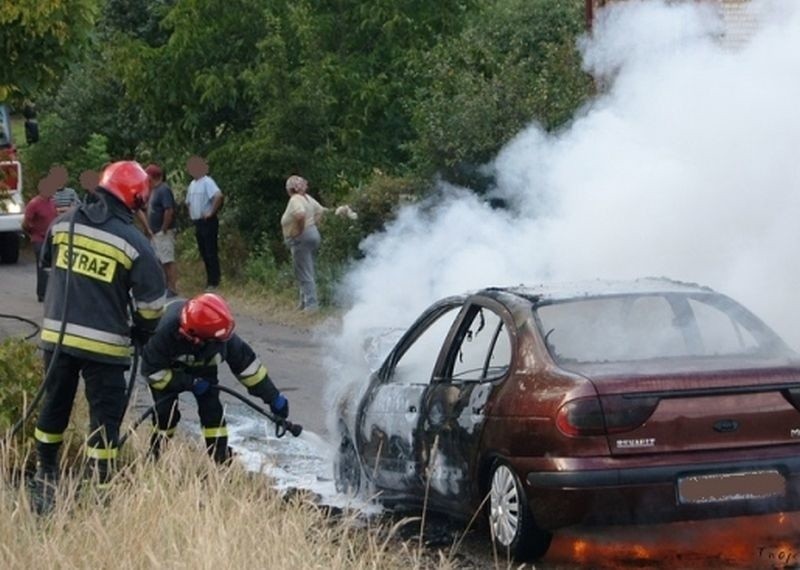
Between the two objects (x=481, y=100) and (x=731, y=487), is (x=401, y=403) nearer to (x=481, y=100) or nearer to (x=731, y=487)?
(x=731, y=487)

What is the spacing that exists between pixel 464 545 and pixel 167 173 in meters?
18.0

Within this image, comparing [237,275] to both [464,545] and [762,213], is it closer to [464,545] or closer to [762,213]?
[762,213]

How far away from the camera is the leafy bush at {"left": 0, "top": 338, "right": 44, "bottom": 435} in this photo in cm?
1008

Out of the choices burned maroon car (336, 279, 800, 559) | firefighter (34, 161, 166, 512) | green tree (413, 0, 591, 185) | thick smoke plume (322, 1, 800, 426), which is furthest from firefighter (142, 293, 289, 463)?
green tree (413, 0, 591, 185)

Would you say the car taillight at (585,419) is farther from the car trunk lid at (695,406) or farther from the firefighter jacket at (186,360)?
the firefighter jacket at (186,360)

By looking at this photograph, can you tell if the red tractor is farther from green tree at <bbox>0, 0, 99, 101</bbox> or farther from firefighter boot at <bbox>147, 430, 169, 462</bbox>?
firefighter boot at <bbox>147, 430, 169, 462</bbox>

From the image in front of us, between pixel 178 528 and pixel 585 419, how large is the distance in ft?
6.18

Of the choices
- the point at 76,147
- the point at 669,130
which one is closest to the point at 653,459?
the point at 669,130

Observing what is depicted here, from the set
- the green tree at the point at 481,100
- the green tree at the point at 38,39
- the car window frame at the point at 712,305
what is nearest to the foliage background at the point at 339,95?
the green tree at the point at 481,100

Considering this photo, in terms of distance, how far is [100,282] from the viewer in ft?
28.7

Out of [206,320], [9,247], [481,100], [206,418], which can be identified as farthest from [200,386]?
[9,247]

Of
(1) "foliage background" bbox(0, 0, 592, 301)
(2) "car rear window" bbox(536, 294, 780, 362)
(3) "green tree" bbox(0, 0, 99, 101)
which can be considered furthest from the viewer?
(1) "foliage background" bbox(0, 0, 592, 301)

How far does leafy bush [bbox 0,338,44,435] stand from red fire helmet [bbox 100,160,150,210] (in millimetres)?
1526

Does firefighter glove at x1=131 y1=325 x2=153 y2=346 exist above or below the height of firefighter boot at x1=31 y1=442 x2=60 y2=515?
above
